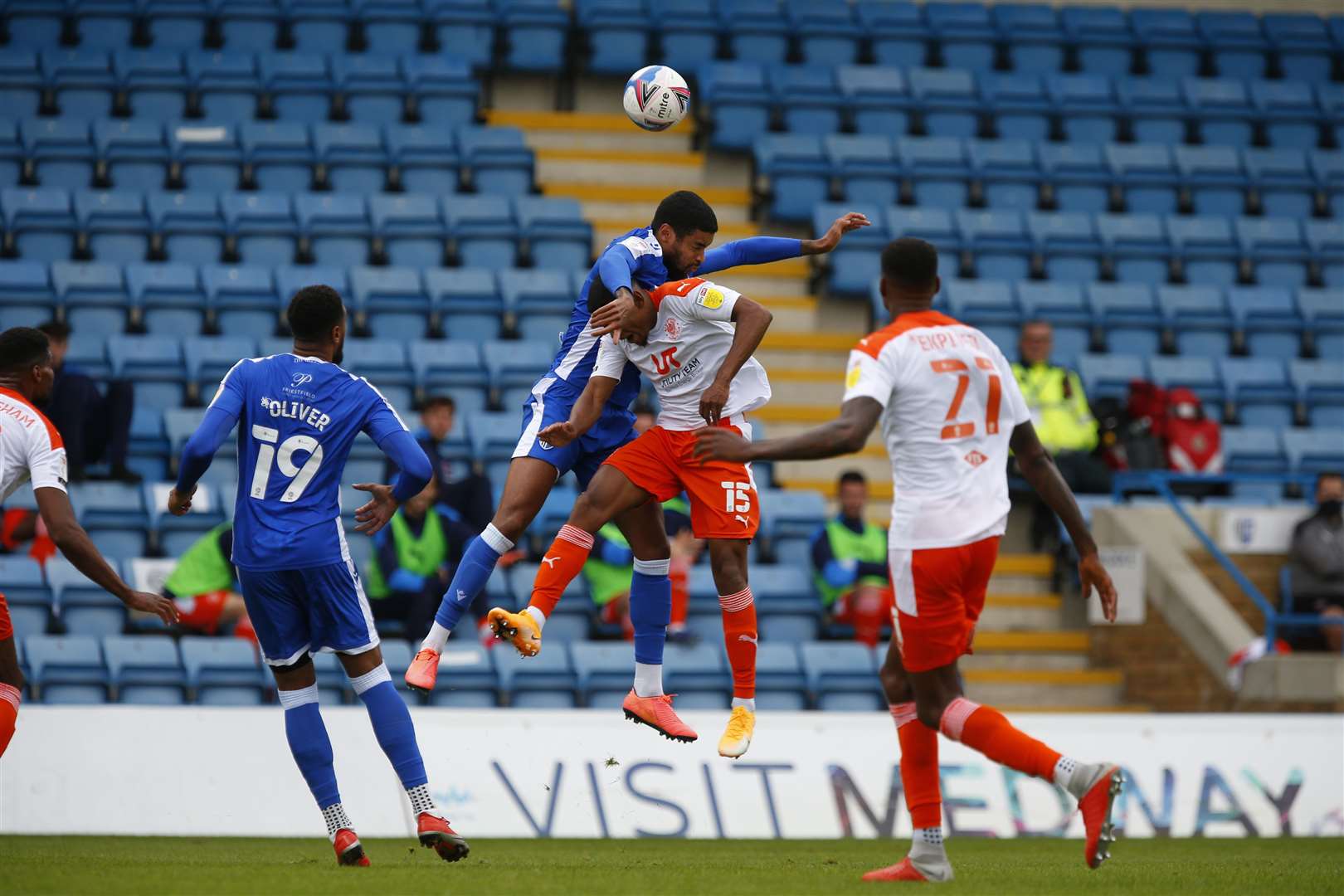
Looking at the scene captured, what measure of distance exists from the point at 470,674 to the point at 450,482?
156cm

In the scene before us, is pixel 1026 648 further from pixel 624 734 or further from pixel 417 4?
pixel 417 4

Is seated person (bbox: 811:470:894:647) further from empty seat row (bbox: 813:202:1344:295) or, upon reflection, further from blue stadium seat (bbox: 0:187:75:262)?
blue stadium seat (bbox: 0:187:75:262)

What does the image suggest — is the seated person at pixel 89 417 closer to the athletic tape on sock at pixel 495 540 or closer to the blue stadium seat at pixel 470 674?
the blue stadium seat at pixel 470 674

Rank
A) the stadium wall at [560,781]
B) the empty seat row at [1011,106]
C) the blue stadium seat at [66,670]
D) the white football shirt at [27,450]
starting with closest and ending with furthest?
the white football shirt at [27,450] → the stadium wall at [560,781] → the blue stadium seat at [66,670] → the empty seat row at [1011,106]

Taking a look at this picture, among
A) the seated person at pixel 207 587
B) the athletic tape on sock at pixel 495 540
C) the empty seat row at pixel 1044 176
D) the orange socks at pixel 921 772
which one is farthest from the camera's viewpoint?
the empty seat row at pixel 1044 176

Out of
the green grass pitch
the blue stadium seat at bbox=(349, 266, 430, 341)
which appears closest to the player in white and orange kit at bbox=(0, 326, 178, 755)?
the green grass pitch

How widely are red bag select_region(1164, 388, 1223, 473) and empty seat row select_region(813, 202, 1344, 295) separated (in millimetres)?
2502

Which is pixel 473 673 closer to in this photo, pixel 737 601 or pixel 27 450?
pixel 737 601

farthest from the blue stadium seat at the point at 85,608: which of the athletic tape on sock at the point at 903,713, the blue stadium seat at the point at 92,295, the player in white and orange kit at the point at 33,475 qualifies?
the athletic tape on sock at the point at 903,713

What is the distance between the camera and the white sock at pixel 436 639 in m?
8.48

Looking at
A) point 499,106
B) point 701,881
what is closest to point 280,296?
point 499,106

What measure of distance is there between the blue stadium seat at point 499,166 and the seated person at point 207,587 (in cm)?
597

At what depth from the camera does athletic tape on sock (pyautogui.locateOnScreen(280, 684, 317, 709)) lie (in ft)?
26.3

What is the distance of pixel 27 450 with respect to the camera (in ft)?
25.3
